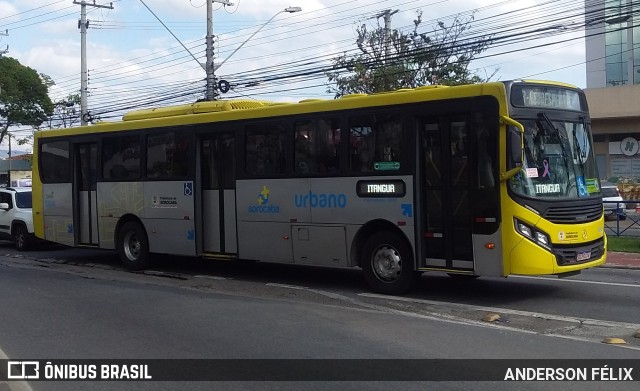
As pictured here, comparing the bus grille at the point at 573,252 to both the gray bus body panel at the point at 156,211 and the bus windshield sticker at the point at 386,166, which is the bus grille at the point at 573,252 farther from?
the gray bus body panel at the point at 156,211

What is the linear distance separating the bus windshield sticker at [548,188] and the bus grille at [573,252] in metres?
0.77

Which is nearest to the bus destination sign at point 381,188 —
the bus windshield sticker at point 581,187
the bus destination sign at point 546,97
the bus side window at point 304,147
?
the bus side window at point 304,147

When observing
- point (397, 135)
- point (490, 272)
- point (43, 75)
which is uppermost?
point (43, 75)

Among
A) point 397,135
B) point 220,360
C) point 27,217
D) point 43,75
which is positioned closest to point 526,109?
point 397,135

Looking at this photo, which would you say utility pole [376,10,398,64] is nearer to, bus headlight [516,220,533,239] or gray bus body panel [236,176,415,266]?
gray bus body panel [236,176,415,266]

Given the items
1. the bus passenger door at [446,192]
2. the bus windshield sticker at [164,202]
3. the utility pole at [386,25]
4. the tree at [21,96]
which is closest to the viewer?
the bus passenger door at [446,192]

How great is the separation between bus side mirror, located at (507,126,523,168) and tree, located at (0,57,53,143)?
43067 mm

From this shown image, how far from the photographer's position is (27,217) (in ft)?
62.2

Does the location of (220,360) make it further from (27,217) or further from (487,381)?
(27,217)

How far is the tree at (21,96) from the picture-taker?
1768 inches

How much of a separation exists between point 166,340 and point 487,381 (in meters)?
3.69

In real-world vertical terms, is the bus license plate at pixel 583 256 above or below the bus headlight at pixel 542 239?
below

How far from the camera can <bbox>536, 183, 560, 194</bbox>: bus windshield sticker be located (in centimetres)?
918

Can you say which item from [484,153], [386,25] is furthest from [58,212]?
[386,25]
